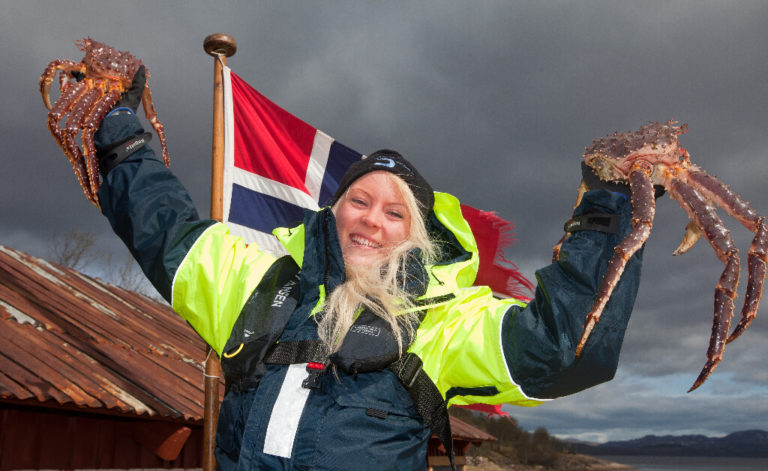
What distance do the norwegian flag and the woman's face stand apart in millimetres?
2476

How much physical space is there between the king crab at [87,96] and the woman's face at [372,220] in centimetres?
115

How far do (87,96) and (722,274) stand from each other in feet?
9.11

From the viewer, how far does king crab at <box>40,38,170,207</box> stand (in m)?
2.54

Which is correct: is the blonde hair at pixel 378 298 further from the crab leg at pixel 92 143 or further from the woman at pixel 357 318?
the crab leg at pixel 92 143

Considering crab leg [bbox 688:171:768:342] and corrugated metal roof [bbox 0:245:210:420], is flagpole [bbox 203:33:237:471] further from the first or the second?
crab leg [bbox 688:171:768:342]

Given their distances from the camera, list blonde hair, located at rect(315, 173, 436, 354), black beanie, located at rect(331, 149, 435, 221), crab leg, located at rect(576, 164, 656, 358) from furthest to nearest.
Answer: black beanie, located at rect(331, 149, 435, 221) → blonde hair, located at rect(315, 173, 436, 354) → crab leg, located at rect(576, 164, 656, 358)

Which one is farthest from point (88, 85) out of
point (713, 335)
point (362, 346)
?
point (713, 335)

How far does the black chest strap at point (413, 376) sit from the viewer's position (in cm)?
196

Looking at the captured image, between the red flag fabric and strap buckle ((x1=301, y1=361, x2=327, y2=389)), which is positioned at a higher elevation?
the red flag fabric

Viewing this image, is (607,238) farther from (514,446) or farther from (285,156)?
(514,446)

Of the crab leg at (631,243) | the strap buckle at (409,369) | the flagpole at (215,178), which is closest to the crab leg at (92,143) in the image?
the strap buckle at (409,369)

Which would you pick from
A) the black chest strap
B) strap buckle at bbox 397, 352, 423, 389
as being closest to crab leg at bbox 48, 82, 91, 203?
the black chest strap

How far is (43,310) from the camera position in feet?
23.0

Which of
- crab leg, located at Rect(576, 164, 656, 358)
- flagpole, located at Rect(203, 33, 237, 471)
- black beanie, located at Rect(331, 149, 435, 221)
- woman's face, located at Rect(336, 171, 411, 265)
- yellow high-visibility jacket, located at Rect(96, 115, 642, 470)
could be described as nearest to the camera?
crab leg, located at Rect(576, 164, 656, 358)
